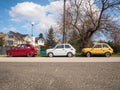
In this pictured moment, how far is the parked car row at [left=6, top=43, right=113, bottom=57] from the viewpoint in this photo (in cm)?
2898

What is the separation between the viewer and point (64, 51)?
29.0m

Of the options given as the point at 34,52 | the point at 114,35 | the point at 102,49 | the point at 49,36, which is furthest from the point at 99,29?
the point at 49,36

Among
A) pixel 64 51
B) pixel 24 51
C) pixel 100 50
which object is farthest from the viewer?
pixel 24 51

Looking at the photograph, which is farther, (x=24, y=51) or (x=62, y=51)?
(x=24, y=51)

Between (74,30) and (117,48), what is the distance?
10150mm

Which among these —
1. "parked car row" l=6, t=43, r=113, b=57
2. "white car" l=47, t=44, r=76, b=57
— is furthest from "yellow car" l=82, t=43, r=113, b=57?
"white car" l=47, t=44, r=76, b=57

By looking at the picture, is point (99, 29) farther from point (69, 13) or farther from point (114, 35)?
point (69, 13)

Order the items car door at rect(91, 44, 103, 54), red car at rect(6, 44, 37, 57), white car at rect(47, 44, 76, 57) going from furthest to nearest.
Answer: red car at rect(6, 44, 37, 57)
car door at rect(91, 44, 103, 54)
white car at rect(47, 44, 76, 57)

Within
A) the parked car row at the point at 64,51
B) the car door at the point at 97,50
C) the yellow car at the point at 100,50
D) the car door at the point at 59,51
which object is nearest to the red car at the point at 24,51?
the parked car row at the point at 64,51

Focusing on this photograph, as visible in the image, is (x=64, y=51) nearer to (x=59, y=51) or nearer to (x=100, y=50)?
(x=59, y=51)

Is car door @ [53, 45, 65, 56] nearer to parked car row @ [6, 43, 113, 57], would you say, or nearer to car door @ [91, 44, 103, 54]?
parked car row @ [6, 43, 113, 57]

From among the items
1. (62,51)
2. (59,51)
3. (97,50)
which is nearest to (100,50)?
(97,50)

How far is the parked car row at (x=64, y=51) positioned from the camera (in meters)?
29.0

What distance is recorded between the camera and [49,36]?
87.2 metres
